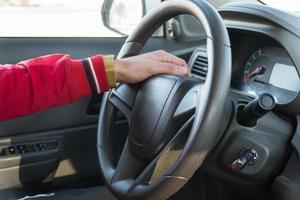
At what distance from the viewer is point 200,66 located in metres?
1.38

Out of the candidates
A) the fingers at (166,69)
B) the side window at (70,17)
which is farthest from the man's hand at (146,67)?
the side window at (70,17)

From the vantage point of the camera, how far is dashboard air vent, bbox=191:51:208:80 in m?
1.35

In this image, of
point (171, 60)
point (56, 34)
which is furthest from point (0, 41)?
point (171, 60)

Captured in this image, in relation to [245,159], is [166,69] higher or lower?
higher

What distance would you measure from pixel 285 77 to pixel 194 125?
37 centimetres

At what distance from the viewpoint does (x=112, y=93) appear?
119 cm

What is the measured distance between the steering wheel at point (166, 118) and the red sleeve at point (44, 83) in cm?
11

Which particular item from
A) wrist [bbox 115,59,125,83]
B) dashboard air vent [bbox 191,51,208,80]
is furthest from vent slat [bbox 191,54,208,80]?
wrist [bbox 115,59,125,83]

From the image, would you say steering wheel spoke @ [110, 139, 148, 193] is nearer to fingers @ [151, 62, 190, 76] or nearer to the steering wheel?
the steering wheel

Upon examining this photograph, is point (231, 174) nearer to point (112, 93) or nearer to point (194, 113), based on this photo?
Answer: point (194, 113)

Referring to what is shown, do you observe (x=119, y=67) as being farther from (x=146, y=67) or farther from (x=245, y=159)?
(x=245, y=159)

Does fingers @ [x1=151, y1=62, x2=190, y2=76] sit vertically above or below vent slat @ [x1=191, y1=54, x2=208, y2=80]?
above

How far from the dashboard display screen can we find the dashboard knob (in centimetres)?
17

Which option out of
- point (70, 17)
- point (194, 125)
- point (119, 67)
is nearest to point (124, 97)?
point (119, 67)
